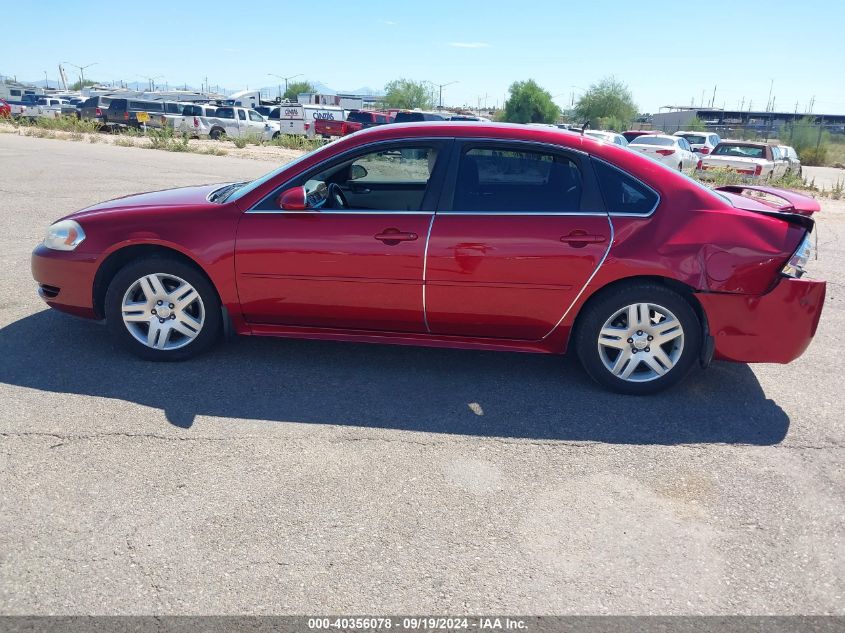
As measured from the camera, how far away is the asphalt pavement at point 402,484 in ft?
9.39

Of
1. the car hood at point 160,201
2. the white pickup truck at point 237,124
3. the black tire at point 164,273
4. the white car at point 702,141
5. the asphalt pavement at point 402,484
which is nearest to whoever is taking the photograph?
the asphalt pavement at point 402,484

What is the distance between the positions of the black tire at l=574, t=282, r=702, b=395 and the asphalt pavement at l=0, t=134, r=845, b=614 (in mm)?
115

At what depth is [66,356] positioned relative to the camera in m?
5.04

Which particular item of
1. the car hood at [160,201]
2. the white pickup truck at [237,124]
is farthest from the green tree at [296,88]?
the car hood at [160,201]

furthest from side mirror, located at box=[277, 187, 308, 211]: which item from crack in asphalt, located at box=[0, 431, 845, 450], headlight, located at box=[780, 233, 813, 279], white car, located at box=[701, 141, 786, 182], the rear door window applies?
white car, located at box=[701, 141, 786, 182]

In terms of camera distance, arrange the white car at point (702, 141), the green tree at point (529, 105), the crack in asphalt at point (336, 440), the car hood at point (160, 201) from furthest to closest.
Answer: the green tree at point (529, 105)
the white car at point (702, 141)
the car hood at point (160, 201)
the crack in asphalt at point (336, 440)

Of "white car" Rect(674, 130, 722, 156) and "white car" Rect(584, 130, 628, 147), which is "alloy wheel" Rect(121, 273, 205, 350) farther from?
"white car" Rect(674, 130, 722, 156)

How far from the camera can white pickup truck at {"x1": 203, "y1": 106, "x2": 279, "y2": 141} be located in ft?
106

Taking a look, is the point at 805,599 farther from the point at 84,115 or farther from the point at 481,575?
the point at 84,115

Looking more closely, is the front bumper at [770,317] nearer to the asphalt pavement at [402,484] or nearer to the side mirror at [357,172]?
the asphalt pavement at [402,484]

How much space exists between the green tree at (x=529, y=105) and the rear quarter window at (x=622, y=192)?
71.1 m

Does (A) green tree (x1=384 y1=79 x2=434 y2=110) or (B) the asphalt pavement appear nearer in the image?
(B) the asphalt pavement

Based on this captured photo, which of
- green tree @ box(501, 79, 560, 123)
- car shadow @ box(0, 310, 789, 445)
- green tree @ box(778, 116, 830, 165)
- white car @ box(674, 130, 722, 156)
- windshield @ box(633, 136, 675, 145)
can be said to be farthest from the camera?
green tree @ box(501, 79, 560, 123)

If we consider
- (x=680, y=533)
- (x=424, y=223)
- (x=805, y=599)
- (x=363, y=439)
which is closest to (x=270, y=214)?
(x=424, y=223)
